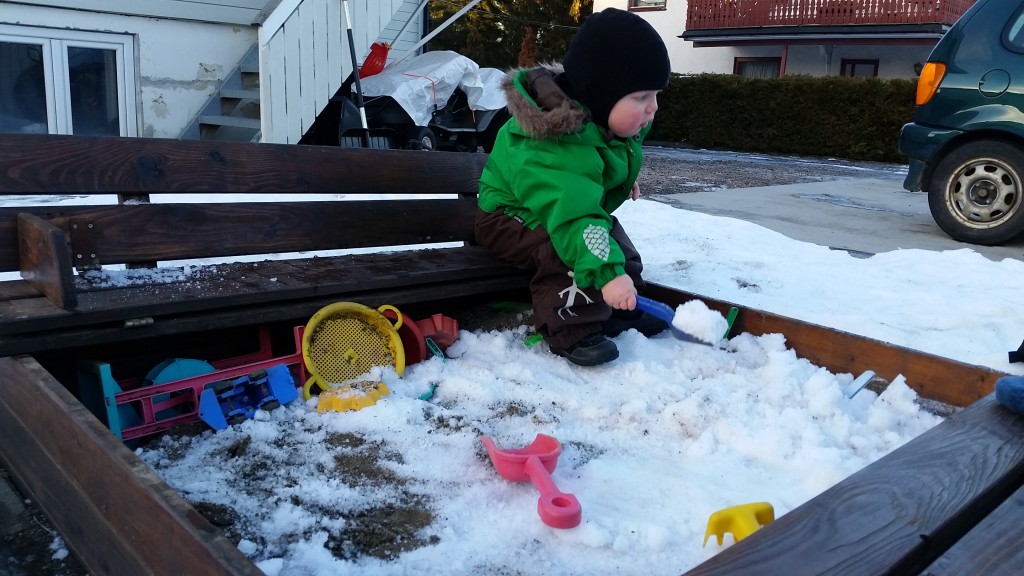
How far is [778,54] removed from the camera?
1998 cm

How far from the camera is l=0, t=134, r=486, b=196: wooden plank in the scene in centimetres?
226

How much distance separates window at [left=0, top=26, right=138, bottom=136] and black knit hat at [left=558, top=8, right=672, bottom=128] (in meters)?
5.05

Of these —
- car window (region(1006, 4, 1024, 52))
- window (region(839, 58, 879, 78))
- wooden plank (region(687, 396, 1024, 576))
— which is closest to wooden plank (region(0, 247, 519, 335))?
wooden plank (region(687, 396, 1024, 576))

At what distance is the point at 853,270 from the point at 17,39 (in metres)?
5.90

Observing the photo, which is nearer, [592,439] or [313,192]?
[592,439]

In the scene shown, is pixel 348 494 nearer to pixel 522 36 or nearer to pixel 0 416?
pixel 0 416

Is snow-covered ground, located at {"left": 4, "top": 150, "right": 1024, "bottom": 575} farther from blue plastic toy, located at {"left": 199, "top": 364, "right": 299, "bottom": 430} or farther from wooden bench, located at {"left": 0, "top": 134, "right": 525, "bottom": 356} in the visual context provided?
wooden bench, located at {"left": 0, "top": 134, "right": 525, "bottom": 356}

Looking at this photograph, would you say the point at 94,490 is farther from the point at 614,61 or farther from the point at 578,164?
the point at 614,61

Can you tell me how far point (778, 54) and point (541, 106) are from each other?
759 inches

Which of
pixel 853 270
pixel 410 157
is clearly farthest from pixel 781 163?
pixel 410 157

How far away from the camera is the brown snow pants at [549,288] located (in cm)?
262

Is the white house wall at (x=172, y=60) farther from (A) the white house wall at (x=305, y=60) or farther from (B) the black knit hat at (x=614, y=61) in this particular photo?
(B) the black knit hat at (x=614, y=61)

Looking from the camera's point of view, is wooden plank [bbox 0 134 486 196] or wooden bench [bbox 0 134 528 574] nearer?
wooden bench [bbox 0 134 528 574]

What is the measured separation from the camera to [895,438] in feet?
6.88
